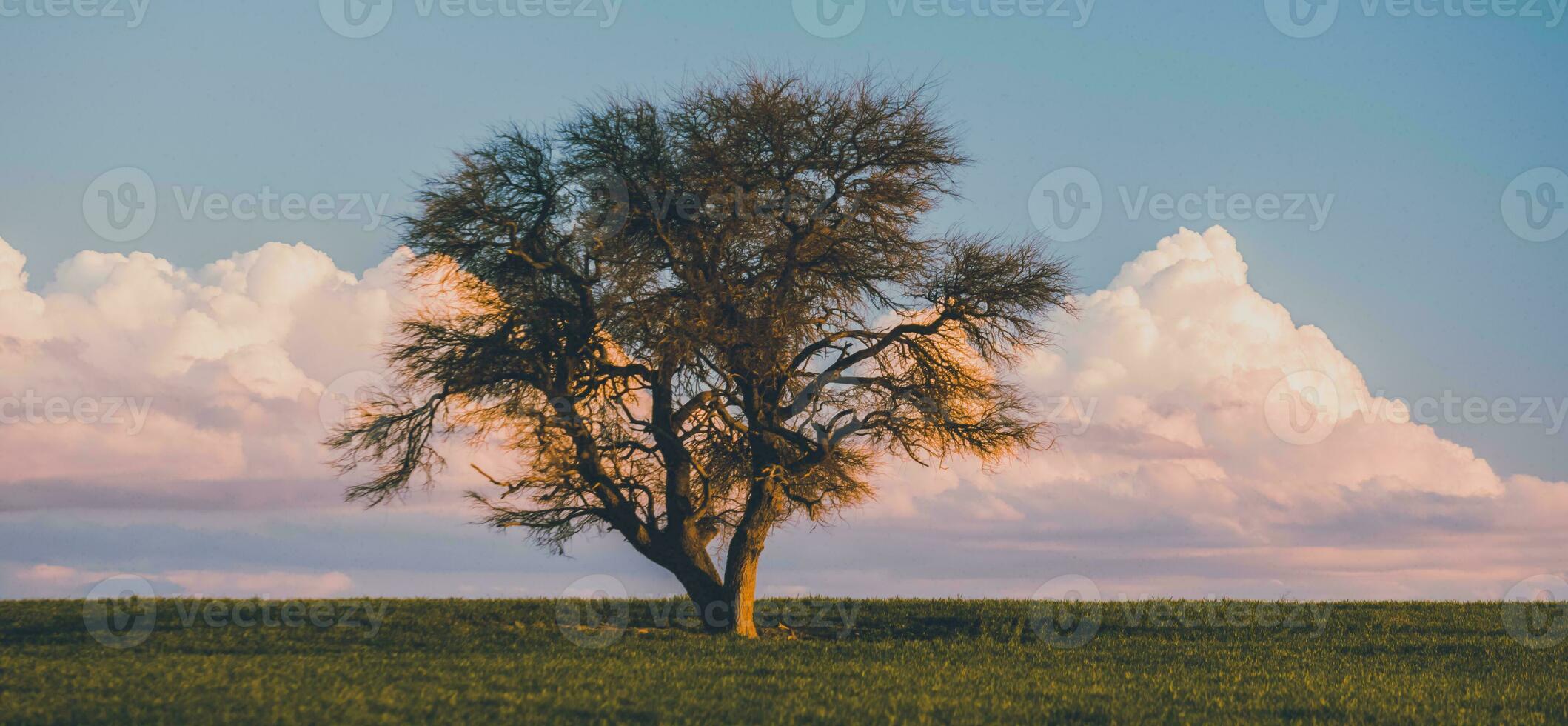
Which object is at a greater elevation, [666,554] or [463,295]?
[463,295]

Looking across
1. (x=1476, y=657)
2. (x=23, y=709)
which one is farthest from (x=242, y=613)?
(x=1476, y=657)

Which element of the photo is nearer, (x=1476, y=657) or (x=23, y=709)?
(x=23, y=709)

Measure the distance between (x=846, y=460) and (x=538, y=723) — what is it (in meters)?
12.2

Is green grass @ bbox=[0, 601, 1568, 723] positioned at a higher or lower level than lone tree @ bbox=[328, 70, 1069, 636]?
lower

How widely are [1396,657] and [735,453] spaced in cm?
1530

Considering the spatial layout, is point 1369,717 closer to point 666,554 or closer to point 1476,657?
point 1476,657

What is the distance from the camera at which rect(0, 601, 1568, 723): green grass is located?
671 inches

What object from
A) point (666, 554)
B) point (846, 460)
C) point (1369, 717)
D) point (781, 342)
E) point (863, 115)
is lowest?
point (1369, 717)

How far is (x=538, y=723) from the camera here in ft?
51.7

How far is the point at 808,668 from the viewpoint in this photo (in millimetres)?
21188

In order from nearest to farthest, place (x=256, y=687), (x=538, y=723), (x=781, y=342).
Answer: (x=538, y=723)
(x=256, y=687)
(x=781, y=342)

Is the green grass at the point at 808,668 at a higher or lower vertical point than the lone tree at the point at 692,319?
lower

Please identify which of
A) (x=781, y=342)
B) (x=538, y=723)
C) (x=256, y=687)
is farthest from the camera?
(x=781, y=342)

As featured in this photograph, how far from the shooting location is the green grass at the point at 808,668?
671 inches
